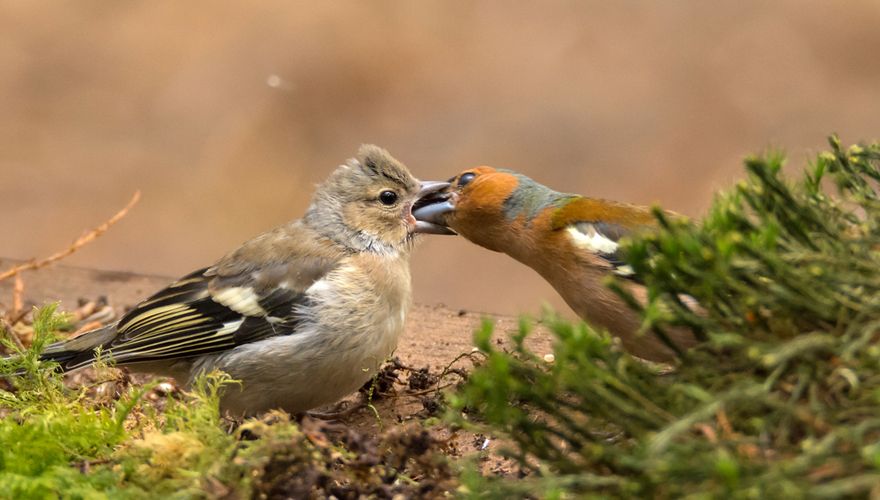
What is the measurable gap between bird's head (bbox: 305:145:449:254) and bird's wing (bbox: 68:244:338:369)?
240 millimetres

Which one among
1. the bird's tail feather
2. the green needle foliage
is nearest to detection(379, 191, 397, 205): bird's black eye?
the bird's tail feather

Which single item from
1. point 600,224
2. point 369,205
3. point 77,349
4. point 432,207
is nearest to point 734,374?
point 600,224

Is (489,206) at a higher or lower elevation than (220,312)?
higher

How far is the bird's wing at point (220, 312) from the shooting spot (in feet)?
11.5

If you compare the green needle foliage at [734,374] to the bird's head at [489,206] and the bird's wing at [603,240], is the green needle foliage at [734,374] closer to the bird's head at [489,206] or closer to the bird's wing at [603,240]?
the bird's wing at [603,240]

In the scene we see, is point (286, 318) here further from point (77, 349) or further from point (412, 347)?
point (412, 347)

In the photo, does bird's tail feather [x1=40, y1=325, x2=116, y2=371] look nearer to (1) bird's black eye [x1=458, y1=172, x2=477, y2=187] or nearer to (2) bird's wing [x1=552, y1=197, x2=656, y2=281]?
(1) bird's black eye [x1=458, y1=172, x2=477, y2=187]

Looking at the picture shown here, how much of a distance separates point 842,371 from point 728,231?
1.18 feet

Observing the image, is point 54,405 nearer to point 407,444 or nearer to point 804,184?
point 407,444

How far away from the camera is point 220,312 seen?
3.59 meters

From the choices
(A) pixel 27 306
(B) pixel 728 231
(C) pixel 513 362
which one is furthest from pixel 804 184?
(A) pixel 27 306

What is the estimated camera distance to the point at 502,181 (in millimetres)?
4078

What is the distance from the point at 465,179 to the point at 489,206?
21 cm

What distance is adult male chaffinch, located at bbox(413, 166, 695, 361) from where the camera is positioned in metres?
3.59
